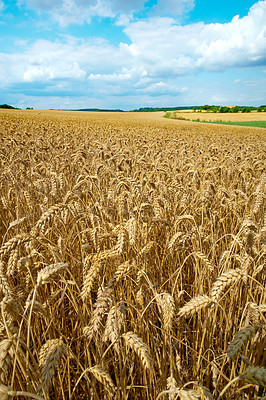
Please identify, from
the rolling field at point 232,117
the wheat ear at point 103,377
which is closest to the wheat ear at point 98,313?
the wheat ear at point 103,377

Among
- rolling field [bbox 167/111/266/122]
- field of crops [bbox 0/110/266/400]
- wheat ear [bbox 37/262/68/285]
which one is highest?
rolling field [bbox 167/111/266/122]

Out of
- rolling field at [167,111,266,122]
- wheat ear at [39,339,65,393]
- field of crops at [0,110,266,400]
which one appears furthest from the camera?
rolling field at [167,111,266,122]

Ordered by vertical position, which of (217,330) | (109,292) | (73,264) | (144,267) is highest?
(109,292)

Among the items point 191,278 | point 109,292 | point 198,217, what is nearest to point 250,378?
point 109,292

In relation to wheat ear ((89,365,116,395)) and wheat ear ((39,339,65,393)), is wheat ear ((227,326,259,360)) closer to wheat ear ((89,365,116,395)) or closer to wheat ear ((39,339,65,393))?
wheat ear ((89,365,116,395))

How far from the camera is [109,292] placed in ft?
3.92

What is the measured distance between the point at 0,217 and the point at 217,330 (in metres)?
2.47

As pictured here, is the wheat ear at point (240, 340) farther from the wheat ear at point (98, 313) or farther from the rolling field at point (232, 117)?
the rolling field at point (232, 117)

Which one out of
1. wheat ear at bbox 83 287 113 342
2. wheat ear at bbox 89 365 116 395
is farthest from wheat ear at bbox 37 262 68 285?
wheat ear at bbox 89 365 116 395

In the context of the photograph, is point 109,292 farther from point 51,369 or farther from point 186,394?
point 186,394

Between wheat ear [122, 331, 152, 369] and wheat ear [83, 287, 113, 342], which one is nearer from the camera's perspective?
wheat ear [122, 331, 152, 369]

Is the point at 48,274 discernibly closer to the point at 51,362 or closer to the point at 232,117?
the point at 51,362

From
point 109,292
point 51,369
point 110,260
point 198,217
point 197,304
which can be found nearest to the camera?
point 51,369

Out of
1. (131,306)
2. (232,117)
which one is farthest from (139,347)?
(232,117)
